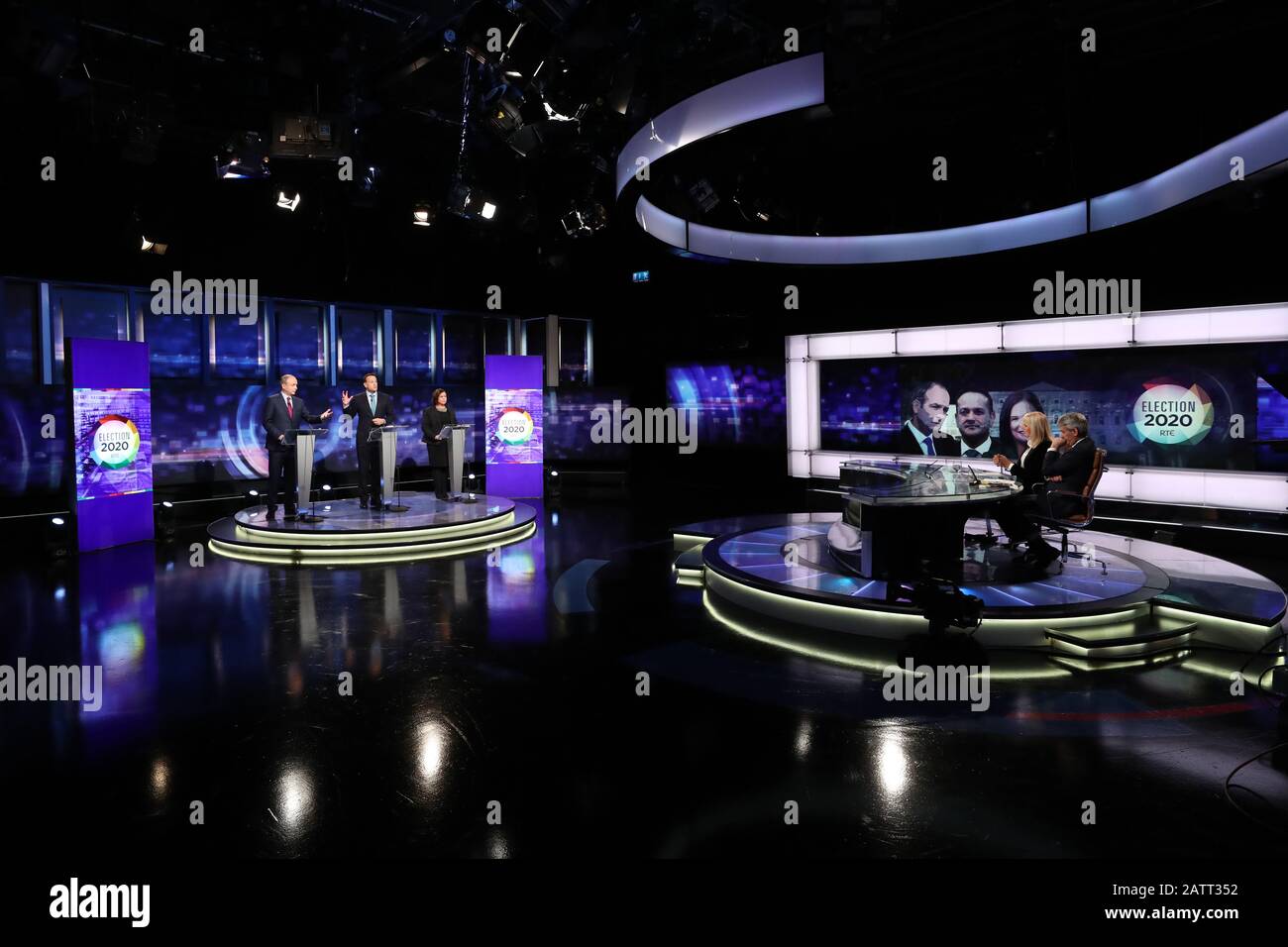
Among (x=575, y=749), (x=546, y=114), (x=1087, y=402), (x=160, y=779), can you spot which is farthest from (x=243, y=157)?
(x=1087, y=402)

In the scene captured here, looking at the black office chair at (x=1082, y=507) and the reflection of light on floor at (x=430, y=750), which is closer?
the reflection of light on floor at (x=430, y=750)

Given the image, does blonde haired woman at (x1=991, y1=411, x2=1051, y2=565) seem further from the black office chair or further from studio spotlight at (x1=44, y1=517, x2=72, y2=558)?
studio spotlight at (x1=44, y1=517, x2=72, y2=558)

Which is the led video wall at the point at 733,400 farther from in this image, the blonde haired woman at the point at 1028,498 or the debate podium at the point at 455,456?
the blonde haired woman at the point at 1028,498

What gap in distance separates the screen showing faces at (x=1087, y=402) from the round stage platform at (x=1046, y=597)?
1865 millimetres

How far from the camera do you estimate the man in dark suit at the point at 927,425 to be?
9.59m

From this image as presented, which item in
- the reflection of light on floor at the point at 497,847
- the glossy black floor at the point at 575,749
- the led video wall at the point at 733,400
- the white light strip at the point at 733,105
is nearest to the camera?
the reflection of light on floor at the point at 497,847

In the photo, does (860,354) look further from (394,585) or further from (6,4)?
(6,4)

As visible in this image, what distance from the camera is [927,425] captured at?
9750 millimetres

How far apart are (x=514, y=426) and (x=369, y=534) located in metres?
3.78

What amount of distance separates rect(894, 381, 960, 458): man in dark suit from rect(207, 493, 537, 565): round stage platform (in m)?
5.16

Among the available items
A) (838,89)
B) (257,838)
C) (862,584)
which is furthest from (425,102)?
(257,838)

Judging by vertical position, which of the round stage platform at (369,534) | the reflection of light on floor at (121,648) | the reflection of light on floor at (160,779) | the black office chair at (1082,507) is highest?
the black office chair at (1082,507)

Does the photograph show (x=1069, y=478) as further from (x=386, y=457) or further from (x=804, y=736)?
(x=386, y=457)

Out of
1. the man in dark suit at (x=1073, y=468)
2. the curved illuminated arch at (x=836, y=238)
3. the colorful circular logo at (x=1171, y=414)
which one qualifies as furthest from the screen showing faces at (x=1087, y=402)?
the man in dark suit at (x=1073, y=468)
